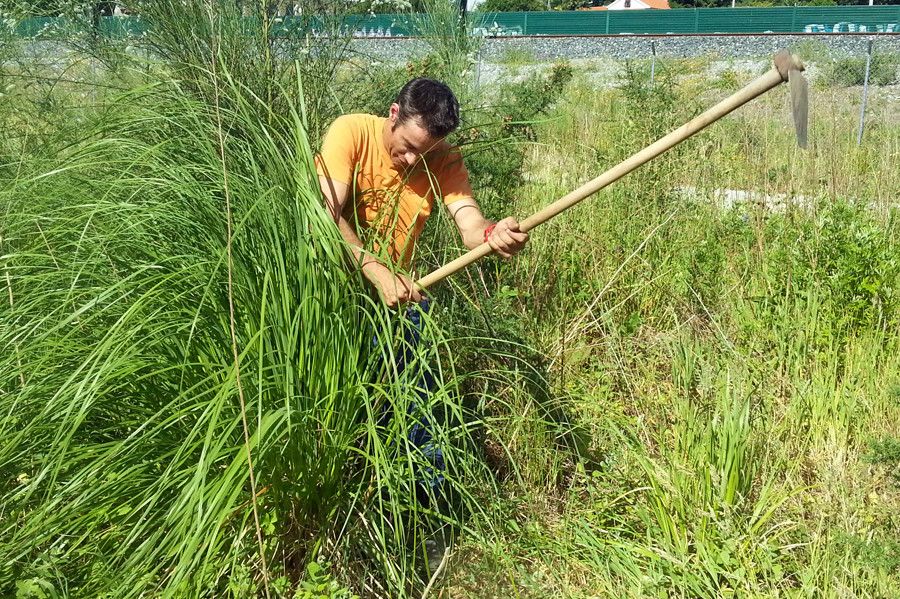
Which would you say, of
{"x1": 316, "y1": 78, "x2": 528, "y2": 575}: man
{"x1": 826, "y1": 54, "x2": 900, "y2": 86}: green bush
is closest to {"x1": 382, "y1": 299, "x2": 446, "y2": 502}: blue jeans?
{"x1": 316, "y1": 78, "x2": 528, "y2": 575}: man

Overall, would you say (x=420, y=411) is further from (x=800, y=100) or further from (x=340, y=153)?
(x=800, y=100)

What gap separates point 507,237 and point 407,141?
476 mm

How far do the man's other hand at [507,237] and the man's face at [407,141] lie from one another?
38 cm

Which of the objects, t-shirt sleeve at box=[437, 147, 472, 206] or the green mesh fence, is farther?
the green mesh fence

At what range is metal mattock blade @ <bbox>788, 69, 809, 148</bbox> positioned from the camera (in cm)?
237

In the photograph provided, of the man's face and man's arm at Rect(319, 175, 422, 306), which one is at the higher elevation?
the man's face

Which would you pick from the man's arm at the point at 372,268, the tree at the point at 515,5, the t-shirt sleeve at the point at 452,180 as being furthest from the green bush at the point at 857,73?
the tree at the point at 515,5

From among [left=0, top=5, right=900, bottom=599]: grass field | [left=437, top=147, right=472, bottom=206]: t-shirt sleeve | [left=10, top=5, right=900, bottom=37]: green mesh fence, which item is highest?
[left=10, top=5, right=900, bottom=37]: green mesh fence

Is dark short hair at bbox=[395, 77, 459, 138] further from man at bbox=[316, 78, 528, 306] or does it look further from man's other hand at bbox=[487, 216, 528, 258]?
man's other hand at bbox=[487, 216, 528, 258]

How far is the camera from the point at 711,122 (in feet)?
7.84

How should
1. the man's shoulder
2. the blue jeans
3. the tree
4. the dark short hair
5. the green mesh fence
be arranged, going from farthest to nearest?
the tree → the green mesh fence → the man's shoulder → the dark short hair → the blue jeans

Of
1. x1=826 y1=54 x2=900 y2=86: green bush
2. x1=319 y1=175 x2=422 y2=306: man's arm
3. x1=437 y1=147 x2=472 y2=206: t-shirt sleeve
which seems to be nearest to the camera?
x1=319 y1=175 x2=422 y2=306: man's arm

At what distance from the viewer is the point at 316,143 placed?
3275 mm

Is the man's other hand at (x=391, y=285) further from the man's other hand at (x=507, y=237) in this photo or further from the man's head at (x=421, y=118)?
the man's head at (x=421, y=118)
